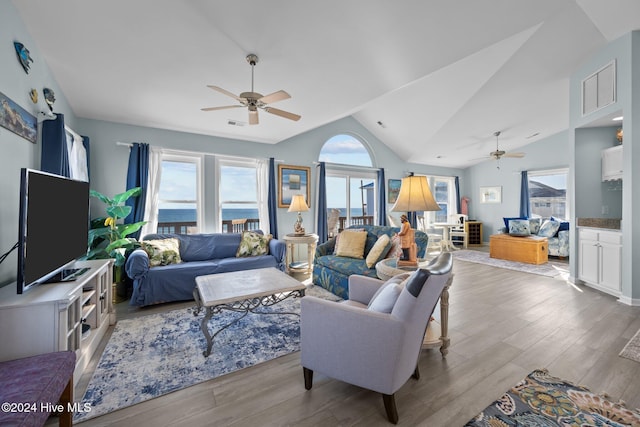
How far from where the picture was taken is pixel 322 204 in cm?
562

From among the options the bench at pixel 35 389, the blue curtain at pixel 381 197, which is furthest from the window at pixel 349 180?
the bench at pixel 35 389

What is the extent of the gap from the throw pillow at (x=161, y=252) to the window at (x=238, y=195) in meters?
1.18

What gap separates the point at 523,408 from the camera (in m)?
1.54

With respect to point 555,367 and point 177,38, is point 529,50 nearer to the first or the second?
point 555,367

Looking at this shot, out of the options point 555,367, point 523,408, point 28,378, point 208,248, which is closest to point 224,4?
point 28,378

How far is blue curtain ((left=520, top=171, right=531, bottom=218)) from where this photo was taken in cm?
736

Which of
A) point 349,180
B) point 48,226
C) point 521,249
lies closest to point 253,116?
point 48,226

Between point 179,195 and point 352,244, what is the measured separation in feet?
10.2

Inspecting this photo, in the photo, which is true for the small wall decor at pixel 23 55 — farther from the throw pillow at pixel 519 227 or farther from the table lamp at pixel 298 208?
the throw pillow at pixel 519 227

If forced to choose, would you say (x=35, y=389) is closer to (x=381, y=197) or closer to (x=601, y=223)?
(x=601, y=223)

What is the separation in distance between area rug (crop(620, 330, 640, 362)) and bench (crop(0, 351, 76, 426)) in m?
3.70

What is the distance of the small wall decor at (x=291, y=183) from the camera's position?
526cm

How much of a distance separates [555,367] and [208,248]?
13.7 ft

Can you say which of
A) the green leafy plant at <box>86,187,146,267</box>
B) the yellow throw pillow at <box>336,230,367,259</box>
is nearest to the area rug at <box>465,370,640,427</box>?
the yellow throw pillow at <box>336,230,367,259</box>
